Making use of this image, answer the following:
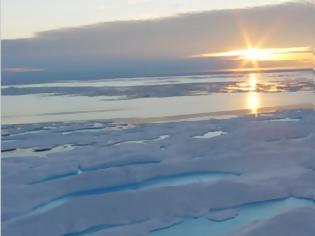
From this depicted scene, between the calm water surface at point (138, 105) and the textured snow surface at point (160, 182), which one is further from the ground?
the calm water surface at point (138, 105)

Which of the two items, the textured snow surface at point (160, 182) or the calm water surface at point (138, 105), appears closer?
the textured snow surface at point (160, 182)

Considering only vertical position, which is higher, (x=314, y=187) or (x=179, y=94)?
(x=179, y=94)

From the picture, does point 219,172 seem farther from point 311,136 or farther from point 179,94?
point 179,94

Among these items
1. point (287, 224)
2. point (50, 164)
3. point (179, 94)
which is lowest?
point (287, 224)

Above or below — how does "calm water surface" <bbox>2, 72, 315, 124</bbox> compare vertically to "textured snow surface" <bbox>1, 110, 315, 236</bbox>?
above

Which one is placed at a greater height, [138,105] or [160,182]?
[138,105]

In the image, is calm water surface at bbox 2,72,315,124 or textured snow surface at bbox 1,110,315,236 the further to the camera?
calm water surface at bbox 2,72,315,124

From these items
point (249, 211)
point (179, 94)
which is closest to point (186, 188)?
point (249, 211)

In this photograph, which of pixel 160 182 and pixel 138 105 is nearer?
pixel 160 182
